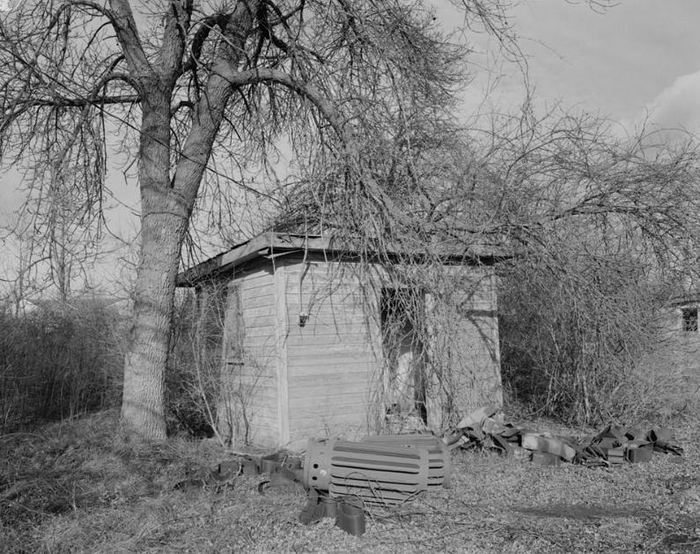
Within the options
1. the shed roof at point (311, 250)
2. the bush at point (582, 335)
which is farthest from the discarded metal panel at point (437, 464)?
the bush at point (582, 335)

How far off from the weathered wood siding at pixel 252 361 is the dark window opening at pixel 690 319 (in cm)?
732

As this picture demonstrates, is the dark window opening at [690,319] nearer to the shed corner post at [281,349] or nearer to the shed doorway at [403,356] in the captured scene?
the shed doorway at [403,356]

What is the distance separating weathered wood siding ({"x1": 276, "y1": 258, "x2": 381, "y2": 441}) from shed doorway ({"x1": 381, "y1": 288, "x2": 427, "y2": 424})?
0.87 ft

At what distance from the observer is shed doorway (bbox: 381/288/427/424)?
842cm

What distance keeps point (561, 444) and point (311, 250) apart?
161 inches

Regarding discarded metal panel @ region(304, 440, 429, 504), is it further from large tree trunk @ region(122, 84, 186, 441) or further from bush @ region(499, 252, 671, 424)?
bush @ region(499, 252, 671, 424)

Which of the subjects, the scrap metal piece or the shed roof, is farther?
the shed roof

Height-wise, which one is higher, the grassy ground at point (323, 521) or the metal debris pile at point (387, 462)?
the metal debris pile at point (387, 462)

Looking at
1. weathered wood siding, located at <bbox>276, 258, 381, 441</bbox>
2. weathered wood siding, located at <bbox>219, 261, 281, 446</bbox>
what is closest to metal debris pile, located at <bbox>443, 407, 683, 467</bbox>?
weathered wood siding, located at <bbox>276, 258, 381, 441</bbox>

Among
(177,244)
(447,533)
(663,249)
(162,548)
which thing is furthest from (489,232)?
(162,548)

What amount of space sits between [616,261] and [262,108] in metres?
6.60

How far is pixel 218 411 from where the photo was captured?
9.88 meters

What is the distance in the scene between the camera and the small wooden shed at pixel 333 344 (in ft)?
27.8

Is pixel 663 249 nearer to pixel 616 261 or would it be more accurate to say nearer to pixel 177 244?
pixel 616 261
